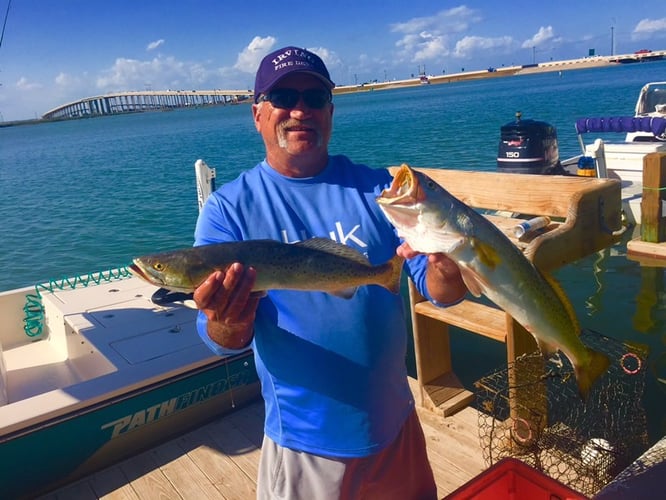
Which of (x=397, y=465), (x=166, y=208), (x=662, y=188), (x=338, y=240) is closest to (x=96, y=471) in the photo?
(x=397, y=465)

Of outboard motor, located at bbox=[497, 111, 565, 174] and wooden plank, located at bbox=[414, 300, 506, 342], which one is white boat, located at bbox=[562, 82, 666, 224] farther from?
wooden plank, located at bbox=[414, 300, 506, 342]

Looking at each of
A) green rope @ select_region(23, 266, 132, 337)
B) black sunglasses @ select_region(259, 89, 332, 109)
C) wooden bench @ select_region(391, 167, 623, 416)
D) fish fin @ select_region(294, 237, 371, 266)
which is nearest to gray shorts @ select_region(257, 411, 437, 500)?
fish fin @ select_region(294, 237, 371, 266)

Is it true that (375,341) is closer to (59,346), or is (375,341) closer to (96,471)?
(96,471)

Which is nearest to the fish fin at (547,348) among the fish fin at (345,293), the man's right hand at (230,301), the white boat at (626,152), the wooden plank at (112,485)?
the fish fin at (345,293)

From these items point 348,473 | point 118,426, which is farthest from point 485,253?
point 118,426

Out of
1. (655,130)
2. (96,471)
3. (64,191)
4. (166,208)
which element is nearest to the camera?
(96,471)

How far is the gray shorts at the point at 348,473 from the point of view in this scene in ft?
8.55

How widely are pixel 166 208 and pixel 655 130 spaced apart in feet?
62.6

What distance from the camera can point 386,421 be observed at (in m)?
2.68

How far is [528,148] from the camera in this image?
10648 millimetres

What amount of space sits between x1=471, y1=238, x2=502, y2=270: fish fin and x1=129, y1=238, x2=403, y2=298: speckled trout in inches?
16.6

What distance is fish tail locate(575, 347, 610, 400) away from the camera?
253 centimetres

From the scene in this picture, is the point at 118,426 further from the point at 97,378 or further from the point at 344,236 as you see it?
the point at 344,236

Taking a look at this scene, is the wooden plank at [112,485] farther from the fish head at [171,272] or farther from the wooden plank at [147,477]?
the fish head at [171,272]
